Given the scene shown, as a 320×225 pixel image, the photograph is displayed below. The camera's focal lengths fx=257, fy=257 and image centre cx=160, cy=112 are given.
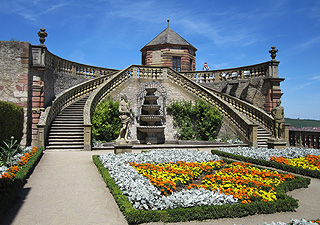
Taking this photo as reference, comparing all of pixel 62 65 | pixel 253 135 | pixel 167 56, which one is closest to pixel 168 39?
pixel 167 56

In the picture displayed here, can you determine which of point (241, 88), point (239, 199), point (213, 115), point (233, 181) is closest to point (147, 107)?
point (213, 115)

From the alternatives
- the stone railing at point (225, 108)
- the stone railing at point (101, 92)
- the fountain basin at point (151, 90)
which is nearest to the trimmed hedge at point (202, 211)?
the stone railing at point (101, 92)

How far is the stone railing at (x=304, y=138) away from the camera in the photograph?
15392 mm

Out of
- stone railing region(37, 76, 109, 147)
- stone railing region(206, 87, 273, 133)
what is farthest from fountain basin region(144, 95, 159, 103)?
stone railing region(206, 87, 273, 133)

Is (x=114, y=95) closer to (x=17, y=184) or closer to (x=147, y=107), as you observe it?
(x=147, y=107)

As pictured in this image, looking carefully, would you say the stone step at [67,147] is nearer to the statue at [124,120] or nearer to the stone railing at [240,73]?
the statue at [124,120]

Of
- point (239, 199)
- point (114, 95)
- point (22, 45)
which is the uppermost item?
point (22, 45)

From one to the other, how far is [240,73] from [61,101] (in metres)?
14.0

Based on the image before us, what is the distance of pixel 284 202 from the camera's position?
5.49 meters

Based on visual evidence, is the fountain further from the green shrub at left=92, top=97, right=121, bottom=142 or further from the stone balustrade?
the green shrub at left=92, top=97, right=121, bottom=142

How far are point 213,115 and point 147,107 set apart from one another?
4.78 m

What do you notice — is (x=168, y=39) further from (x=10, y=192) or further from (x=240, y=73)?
(x=10, y=192)

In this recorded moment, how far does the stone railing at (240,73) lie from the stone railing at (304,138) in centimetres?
455

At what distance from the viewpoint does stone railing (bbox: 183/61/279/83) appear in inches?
741
